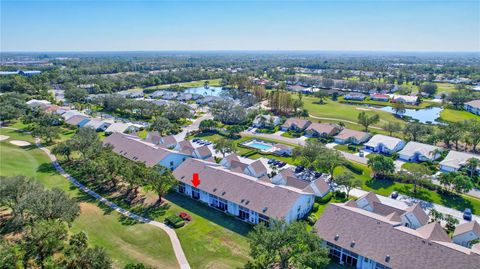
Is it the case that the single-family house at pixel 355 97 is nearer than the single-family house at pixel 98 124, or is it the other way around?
the single-family house at pixel 98 124

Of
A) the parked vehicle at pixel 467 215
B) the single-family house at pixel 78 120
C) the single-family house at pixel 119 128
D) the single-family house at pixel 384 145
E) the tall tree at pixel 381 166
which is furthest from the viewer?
the single-family house at pixel 78 120

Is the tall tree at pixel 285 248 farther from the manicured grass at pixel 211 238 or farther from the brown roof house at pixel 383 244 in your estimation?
the manicured grass at pixel 211 238

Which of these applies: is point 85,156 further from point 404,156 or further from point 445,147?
point 445,147

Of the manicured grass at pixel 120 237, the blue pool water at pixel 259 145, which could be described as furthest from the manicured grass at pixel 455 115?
the manicured grass at pixel 120 237

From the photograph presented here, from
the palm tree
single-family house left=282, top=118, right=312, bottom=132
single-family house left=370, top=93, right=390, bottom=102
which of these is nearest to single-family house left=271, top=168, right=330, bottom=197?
the palm tree

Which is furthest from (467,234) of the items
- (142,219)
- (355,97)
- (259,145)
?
(355,97)

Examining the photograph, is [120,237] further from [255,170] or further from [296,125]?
[296,125]
